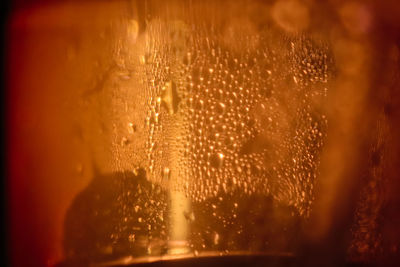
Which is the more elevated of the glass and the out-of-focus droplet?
the out-of-focus droplet

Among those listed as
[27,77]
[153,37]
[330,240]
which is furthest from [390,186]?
[27,77]

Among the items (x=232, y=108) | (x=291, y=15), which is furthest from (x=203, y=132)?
(x=291, y=15)

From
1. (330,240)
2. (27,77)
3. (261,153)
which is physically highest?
(27,77)

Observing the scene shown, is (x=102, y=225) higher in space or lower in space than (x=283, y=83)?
lower

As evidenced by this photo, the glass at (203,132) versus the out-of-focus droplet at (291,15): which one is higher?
the out-of-focus droplet at (291,15)

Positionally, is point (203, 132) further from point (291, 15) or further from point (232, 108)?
point (291, 15)

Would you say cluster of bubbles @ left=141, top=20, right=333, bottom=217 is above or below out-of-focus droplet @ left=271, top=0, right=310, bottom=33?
below

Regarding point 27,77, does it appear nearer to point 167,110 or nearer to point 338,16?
point 167,110
